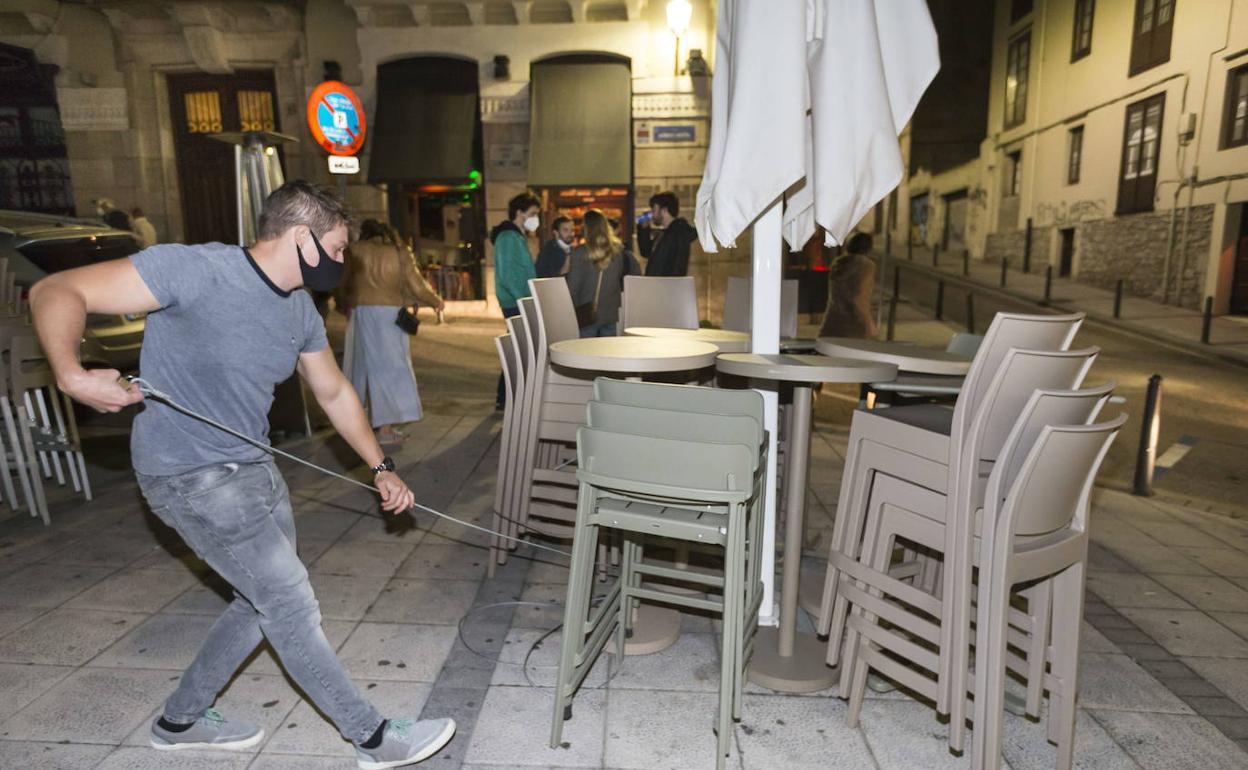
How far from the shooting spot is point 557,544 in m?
4.29

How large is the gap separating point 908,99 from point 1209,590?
10.0 feet

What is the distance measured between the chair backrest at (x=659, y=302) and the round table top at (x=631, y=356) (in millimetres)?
1510

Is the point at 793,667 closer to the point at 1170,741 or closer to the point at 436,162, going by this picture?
the point at 1170,741

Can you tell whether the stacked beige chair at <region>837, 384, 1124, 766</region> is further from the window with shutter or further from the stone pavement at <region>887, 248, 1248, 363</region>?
the window with shutter

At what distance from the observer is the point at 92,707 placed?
268 centimetres

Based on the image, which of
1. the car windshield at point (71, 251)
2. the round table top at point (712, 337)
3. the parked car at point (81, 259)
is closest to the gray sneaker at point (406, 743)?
the round table top at point (712, 337)

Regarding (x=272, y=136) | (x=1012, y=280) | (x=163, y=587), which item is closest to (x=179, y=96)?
(x=272, y=136)

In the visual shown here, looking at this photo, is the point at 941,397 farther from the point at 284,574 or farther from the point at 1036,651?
the point at 284,574

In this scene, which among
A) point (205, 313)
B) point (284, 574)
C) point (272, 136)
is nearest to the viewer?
point (205, 313)

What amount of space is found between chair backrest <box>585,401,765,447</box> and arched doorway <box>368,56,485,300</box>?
1105 cm

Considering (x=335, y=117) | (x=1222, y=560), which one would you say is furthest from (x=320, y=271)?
(x=335, y=117)

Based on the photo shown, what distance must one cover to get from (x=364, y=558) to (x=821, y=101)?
3191mm

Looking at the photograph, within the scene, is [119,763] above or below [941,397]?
below

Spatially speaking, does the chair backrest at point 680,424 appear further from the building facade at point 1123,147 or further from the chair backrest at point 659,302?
the building facade at point 1123,147
